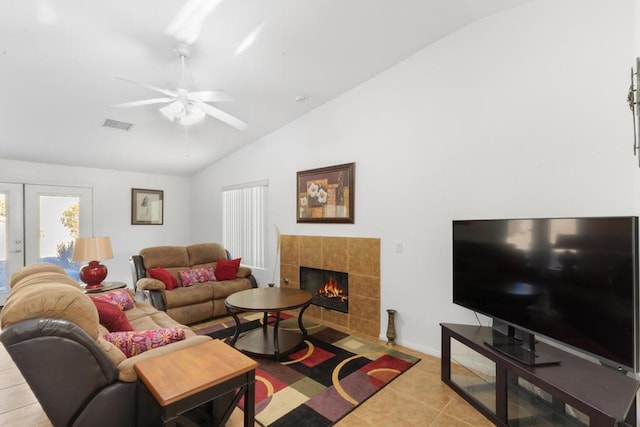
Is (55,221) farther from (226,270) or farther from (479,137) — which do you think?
(479,137)

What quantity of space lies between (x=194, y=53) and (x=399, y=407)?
355 centimetres

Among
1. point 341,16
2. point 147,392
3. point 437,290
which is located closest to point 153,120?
point 341,16

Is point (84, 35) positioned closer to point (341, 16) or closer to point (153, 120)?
point (153, 120)

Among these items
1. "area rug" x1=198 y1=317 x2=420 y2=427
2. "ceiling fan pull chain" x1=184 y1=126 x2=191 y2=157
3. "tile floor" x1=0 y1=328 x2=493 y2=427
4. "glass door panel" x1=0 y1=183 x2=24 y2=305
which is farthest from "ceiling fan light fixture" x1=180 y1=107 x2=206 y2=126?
"glass door panel" x1=0 y1=183 x2=24 y2=305

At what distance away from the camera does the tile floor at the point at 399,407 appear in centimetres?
211

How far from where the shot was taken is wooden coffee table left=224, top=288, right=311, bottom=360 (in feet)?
9.96

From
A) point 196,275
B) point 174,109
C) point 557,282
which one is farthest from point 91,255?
point 557,282

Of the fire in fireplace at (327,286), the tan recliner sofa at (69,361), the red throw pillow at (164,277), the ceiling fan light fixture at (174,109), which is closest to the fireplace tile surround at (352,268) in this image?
the fire in fireplace at (327,286)

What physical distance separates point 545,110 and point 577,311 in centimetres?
161

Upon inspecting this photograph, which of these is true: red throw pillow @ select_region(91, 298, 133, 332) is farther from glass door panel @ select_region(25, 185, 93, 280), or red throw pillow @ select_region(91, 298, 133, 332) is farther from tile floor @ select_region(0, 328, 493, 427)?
glass door panel @ select_region(25, 185, 93, 280)

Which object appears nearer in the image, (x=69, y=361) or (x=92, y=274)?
(x=69, y=361)

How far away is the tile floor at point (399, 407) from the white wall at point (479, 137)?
2.23 feet

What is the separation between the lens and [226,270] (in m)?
4.73

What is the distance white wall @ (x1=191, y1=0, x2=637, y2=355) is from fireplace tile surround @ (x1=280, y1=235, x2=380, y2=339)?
125mm
